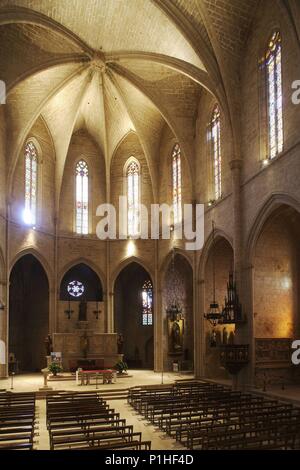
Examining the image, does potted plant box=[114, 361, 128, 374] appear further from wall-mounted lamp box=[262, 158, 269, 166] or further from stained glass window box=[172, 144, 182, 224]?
wall-mounted lamp box=[262, 158, 269, 166]

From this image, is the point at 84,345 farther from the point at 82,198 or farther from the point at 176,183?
the point at 176,183

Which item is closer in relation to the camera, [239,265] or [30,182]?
[239,265]

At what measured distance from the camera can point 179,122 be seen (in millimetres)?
29641

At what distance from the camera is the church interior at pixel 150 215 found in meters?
18.3

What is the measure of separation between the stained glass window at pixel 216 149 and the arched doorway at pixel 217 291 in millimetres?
2895

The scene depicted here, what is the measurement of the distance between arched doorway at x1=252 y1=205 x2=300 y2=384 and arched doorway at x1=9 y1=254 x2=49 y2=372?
17.8 m

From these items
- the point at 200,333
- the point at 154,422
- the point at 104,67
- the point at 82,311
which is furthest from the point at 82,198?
the point at 154,422

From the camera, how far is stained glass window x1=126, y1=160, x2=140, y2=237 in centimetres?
3459

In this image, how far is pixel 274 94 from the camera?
67.9 feet

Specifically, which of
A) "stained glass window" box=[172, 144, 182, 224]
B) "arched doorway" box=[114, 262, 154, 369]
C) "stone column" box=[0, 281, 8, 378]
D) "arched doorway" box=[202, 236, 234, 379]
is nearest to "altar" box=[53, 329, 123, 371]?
"stone column" box=[0, 281, 8, 378]

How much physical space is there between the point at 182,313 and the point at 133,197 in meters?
8.46

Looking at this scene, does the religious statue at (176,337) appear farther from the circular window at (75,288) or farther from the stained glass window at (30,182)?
the stained glass window at (30,182)

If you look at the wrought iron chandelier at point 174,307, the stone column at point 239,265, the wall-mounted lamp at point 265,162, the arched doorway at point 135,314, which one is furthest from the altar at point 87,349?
the wall-mounted lamp at point 265,162
